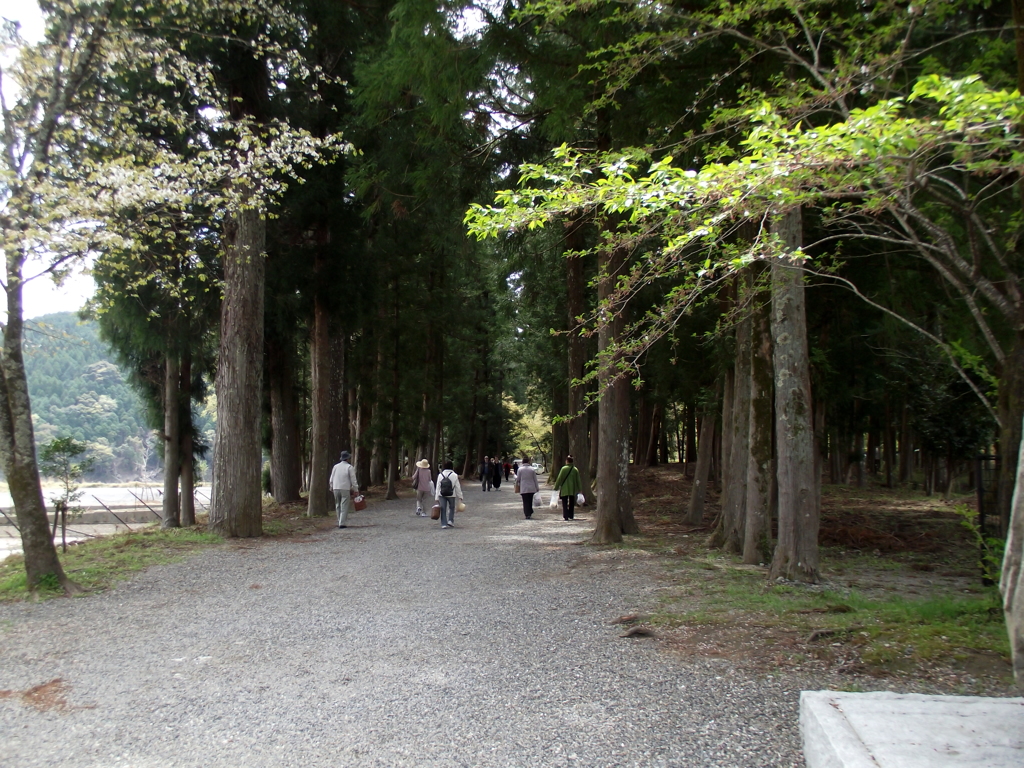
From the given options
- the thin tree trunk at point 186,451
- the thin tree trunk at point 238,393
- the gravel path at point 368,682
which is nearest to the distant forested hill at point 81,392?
the thin tree trunk at point 186,451

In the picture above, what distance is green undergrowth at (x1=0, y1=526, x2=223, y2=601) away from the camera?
8.73m

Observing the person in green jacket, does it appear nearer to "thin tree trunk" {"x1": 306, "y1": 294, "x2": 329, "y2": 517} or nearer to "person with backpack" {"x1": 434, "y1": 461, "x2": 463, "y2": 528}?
"person with backpack" {"x1": 434, "y1": 461, "x2": 463, "y2": 528}

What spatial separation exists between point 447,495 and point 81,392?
2148 cm

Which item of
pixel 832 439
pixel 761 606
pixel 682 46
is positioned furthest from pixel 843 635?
pixel 832 439

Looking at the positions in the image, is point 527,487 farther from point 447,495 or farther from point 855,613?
point 855,613

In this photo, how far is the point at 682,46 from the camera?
8375mm

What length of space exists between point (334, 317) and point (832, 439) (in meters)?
18.8

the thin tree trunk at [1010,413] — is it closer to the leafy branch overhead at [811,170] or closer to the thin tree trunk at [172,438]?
the leafy branch overhead at [811,170]

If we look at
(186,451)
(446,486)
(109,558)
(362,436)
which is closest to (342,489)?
(446,486)

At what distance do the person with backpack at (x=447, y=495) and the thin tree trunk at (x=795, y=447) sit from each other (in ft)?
30.7

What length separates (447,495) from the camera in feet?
56.5

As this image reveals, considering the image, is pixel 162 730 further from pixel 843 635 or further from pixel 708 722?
pixel 843 635

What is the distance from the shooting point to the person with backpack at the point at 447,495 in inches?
672

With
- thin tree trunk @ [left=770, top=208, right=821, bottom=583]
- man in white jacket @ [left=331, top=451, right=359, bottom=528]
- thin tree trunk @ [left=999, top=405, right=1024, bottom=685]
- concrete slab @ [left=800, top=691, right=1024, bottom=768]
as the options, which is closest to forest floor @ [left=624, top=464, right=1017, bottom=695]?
thin tree trunk @ [left=770, top=208, right=821, bottom=583]
